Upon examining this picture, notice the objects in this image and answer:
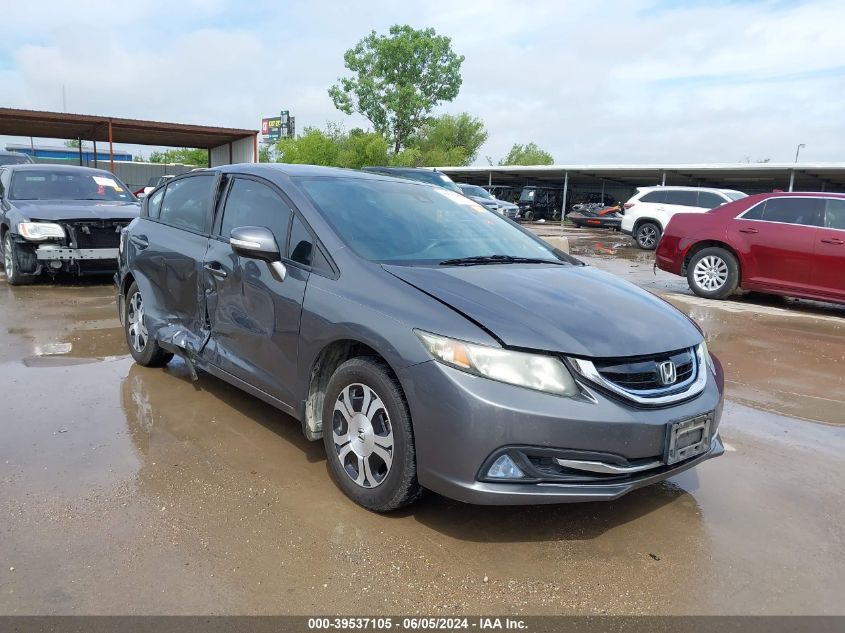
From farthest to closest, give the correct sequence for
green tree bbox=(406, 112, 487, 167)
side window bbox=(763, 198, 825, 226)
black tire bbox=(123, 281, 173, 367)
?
green tree bbox=(406, 112, 487, 167) → side window bbox=(763, 198, 825, 226) → black tire bbox=(123, 281, 173, 367)

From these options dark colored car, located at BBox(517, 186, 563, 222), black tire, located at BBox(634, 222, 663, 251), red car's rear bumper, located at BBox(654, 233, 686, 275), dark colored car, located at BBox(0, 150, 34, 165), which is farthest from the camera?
dark colored car, located at BBox(517, 186, 563, 222)

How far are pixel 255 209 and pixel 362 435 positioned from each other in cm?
167

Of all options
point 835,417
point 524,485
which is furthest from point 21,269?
point 835,417

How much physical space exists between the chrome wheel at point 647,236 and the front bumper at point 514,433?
17.2m

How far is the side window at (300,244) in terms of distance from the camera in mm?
3425

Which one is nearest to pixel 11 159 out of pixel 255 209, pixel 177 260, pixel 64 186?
pixel 64 186

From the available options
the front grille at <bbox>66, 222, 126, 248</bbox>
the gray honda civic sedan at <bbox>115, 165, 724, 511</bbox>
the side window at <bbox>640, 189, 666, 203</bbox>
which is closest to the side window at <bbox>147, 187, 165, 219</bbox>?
the gray honda civic sedan at <bbox>115, 165, 724, 511</bbox>

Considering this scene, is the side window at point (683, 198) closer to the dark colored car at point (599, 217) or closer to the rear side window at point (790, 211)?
the dark colored car at point (599, 217)

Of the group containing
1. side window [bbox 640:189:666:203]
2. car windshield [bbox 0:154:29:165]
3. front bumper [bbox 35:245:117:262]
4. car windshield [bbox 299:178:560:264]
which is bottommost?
front bumper [bbox 35:245:117:262]

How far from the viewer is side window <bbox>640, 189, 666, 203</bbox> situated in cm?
1881

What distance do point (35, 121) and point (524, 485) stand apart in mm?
25596

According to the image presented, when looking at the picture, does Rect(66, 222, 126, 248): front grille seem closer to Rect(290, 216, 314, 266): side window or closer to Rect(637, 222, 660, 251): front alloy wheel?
Rect(290, 216, 314, 266): side window

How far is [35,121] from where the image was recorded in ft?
75.0
